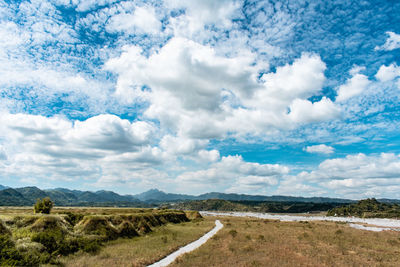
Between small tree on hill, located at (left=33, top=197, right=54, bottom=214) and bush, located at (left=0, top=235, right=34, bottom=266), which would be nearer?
bush, located at (left=0, top=235, right=34, bottom=266)

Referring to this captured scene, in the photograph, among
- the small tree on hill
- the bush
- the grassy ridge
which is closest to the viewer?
the bush

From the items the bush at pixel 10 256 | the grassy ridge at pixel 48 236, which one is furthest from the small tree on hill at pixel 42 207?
the bush at pixel 10 256

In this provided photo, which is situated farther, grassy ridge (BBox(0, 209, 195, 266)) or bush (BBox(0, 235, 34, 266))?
grassy ridge (BBox(0, 209, 195, 266))

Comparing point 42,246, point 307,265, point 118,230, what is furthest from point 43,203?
point 307,265

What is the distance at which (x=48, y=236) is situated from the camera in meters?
24.8

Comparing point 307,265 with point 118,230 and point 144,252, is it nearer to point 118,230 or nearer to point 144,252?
point 144,252

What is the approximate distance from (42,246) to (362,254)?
36.3 metres

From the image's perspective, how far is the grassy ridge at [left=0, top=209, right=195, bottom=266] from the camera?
1923 cm

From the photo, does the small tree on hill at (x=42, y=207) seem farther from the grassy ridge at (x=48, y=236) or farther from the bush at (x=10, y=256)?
the bush at (x=10, y=256)

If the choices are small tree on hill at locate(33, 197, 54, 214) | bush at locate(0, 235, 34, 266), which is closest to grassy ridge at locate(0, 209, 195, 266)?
bush at locate(0, 235, 34, 266)

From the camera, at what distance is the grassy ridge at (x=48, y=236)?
19234 mm

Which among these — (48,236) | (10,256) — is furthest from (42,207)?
(10,256)

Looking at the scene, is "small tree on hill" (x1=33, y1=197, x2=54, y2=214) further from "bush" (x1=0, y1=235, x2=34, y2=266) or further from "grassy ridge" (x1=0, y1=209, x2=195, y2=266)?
"bush" (x1=0, y1=235, x2=34, y2=266)

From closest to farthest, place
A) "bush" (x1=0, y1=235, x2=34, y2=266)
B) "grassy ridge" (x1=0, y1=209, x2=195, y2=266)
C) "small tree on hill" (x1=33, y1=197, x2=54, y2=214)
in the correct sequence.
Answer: "bush" (x1=0, y1=235, x2=34, y2=266), "grassy ridge" (x1=0, y1=209, x2=195, y2=266), "small tree on hill" (x1=33, y1=197, x2=54, y2=214)
